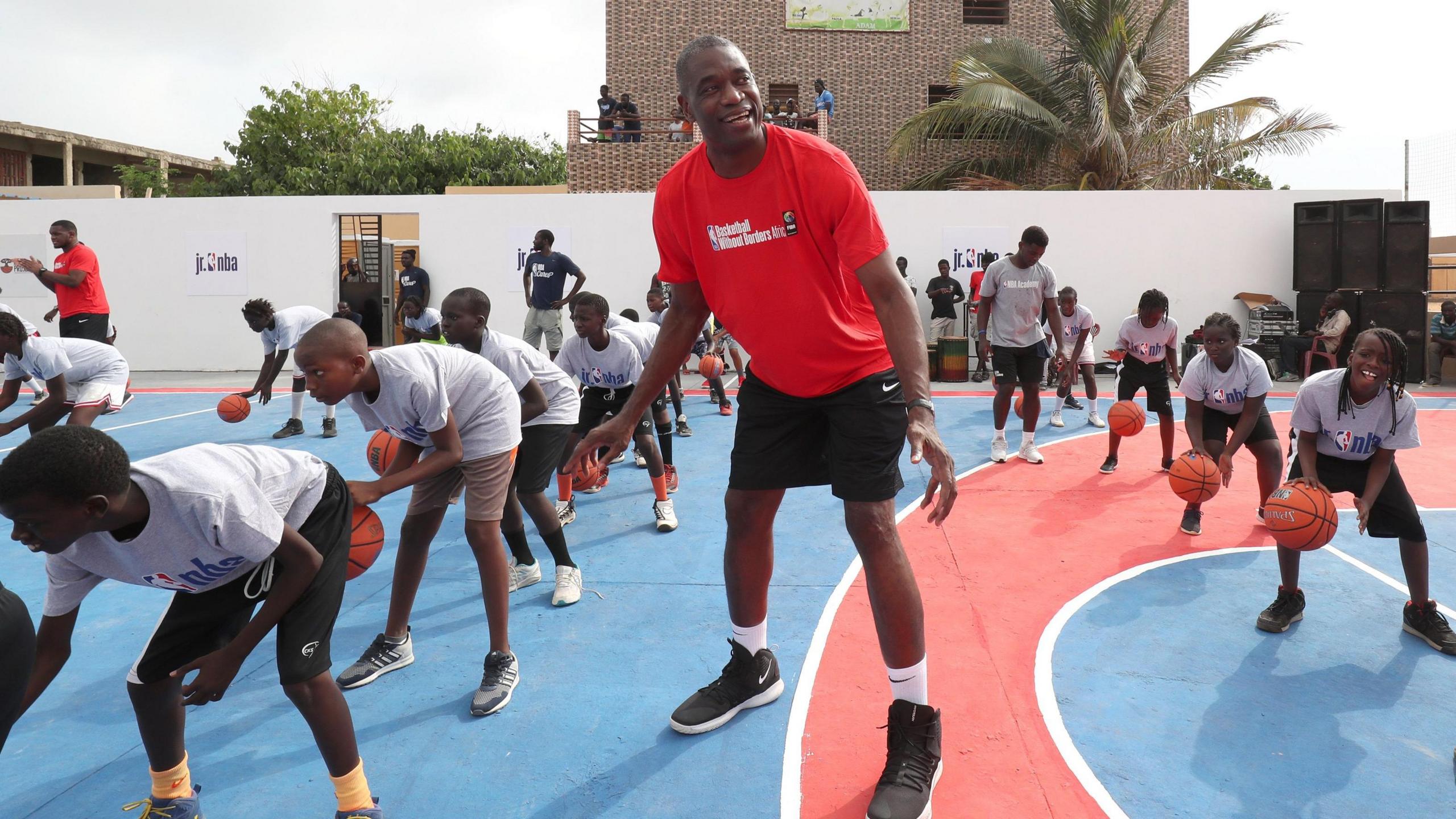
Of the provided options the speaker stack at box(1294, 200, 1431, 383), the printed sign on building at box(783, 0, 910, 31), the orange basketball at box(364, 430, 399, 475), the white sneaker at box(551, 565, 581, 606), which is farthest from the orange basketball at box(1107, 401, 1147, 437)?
the printed sign on building at box(783, 0, 910, 31)

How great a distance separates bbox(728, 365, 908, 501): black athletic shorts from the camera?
2.66m

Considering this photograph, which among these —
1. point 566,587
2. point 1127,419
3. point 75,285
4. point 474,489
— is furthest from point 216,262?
point 1127,419

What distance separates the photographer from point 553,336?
12344mm

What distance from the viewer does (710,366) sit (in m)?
10.4

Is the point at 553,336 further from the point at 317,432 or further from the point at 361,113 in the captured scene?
the point at 361,113

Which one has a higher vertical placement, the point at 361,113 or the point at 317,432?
the point at 361,113

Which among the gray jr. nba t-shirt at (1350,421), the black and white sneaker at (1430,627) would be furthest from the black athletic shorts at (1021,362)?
the black and white sneaker at (1430,627)

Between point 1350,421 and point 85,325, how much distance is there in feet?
35.7

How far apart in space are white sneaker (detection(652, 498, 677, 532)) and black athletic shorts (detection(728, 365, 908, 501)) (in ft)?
10.1

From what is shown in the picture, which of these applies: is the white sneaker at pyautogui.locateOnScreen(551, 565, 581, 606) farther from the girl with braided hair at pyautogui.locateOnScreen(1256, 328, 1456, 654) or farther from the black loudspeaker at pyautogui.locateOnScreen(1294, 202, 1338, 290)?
the black loudspeaker at pyautogui.locateOnScreen(1294, 202, 1338, 290)

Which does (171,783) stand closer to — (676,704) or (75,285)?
(676,704)

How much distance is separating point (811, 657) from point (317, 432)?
7.78 m

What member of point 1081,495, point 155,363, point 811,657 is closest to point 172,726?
point 811,657

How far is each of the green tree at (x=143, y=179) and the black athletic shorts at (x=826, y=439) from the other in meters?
33.5
